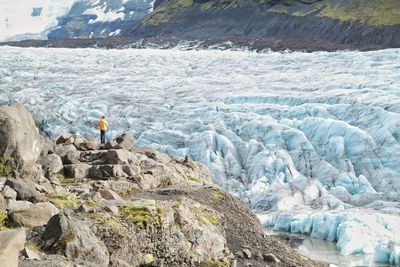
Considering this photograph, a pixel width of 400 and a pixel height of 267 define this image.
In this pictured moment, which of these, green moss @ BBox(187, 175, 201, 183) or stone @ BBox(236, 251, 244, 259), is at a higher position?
stone @ BBox(236, 251, 244, 259)

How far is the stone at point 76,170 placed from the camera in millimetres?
14615

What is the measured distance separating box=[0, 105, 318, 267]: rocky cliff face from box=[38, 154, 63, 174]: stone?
0.02 meters

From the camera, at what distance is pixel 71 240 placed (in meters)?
8.52

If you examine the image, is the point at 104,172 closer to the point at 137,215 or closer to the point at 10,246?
the point at 137,215

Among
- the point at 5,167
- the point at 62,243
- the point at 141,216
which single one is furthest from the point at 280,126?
the point at 62,243

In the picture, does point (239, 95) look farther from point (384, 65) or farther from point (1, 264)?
point (1, 264)

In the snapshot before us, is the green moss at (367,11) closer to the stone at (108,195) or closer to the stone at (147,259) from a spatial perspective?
the stone at (108,195)

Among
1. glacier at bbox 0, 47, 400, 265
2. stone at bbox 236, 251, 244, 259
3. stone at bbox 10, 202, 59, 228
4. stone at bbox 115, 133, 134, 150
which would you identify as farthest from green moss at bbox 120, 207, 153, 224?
glacier at bbox 0, 47, 400, 265

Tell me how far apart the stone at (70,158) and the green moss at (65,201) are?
376 cm

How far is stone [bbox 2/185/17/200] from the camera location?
10052mm

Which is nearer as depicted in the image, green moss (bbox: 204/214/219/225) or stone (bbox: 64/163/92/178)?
green moss (bbox: 204/214/219/225)

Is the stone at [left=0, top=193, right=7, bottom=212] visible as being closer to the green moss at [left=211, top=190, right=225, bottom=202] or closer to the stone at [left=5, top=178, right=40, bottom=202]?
the stone at [left=5, top=178, right=40, bottom=202]

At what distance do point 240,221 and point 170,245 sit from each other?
4.03m

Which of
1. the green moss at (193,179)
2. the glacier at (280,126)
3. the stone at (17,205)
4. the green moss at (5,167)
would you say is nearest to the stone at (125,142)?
the green moss at (193,179)
